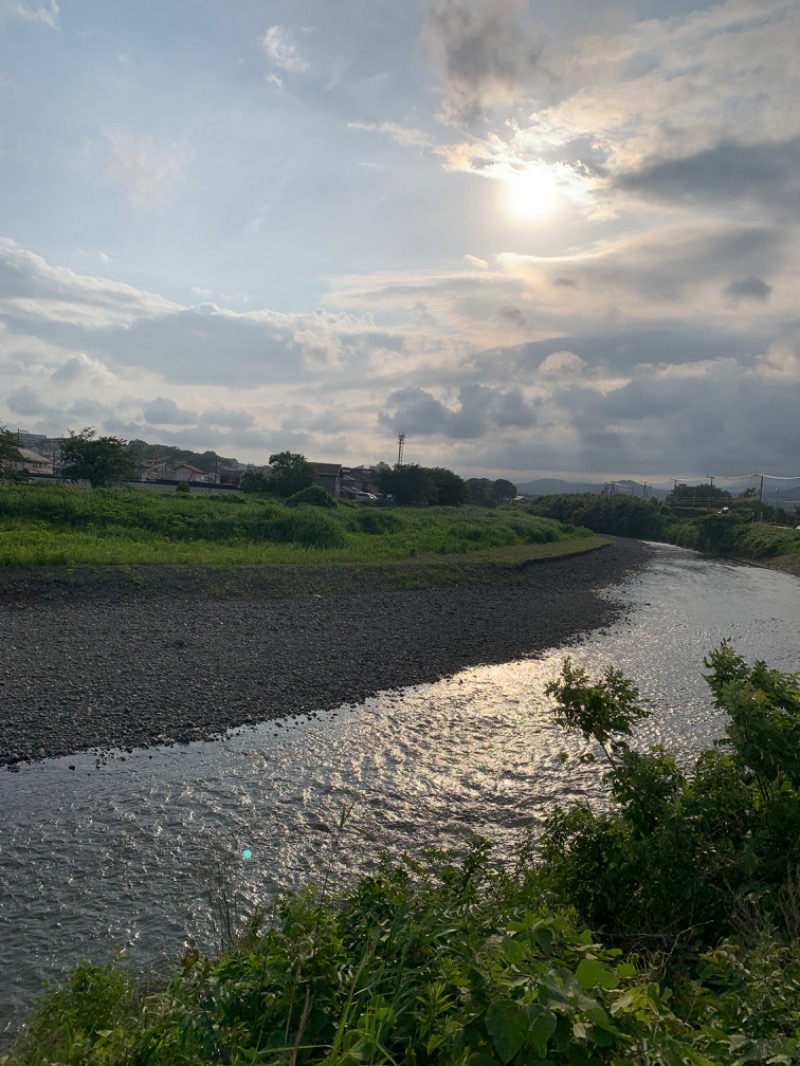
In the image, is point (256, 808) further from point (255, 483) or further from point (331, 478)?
point (331, 478)

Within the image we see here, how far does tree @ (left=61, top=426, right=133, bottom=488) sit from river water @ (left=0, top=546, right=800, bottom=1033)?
136ft

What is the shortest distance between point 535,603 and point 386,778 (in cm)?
1911

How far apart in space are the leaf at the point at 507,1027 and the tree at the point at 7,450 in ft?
166

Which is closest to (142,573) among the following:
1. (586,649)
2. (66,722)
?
(66,722)

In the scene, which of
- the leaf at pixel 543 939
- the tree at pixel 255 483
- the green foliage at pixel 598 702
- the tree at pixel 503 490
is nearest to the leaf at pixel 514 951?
the leaf at pixel 543 939

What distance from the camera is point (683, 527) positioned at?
83312 mm

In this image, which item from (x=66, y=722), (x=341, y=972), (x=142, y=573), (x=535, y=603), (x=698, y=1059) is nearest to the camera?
(x=698, y=1059)

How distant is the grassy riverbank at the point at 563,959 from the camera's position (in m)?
2.66

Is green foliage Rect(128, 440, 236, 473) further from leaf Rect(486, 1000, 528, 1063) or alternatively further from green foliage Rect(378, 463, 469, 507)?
leaf Rect(486, 1000, 528, 1063)

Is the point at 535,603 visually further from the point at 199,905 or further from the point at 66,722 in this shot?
the point at 199,905

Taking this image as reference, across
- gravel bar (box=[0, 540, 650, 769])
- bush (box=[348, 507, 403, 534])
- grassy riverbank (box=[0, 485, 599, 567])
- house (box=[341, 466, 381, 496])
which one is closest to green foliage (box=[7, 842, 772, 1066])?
gravel bar (box=[0, 540, 650, 769])

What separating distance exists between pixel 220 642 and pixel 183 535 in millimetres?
16345

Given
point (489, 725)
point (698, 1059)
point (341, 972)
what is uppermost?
point (698, 1059)

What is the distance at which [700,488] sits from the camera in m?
108
